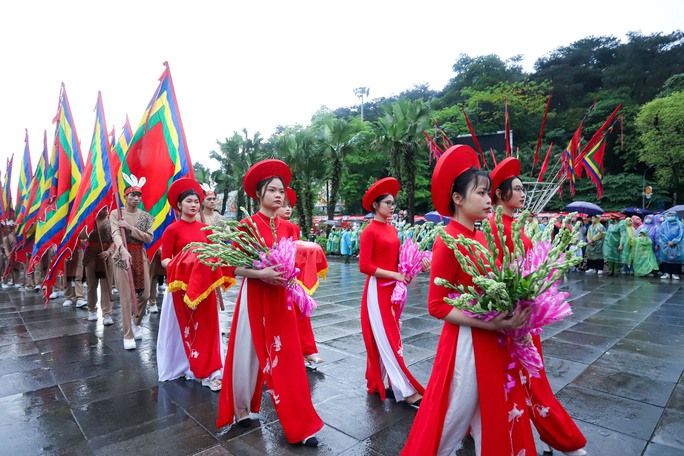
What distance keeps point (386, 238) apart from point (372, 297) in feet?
1.66

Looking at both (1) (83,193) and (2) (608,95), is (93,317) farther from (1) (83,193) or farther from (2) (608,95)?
(2) (608,95)

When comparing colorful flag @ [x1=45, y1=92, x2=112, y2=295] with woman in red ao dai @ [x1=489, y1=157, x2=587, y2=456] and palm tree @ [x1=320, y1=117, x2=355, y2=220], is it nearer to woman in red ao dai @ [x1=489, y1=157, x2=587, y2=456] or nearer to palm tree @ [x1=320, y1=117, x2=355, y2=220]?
woman in red ao dai @ [x1=489, y1=157, x2=587, y2=456]

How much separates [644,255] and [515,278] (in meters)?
12.2

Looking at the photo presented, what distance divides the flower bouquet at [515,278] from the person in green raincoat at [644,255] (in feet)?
38.6

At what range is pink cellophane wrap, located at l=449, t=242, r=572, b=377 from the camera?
173 cm

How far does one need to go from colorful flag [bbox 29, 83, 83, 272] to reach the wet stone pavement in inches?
54.3

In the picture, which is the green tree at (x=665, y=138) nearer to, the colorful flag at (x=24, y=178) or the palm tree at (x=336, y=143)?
the palm tree at (x=336, y=143)

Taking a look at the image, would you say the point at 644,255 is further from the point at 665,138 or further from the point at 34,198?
the point at 665,138

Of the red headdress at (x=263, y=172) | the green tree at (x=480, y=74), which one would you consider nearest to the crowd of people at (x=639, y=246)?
the red headdress at (x=263, y=172)

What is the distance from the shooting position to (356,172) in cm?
3666

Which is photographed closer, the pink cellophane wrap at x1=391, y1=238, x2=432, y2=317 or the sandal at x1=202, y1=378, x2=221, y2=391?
the pink cellophane wrap at x1=391, y1=238, x2=432, y2=317

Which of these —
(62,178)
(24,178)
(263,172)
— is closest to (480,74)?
(24,178)

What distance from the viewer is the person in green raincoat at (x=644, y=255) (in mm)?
11141

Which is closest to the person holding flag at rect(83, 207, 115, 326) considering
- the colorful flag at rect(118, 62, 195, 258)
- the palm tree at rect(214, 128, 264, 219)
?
the colorful flag at rect(118, 62, 195, 258)
